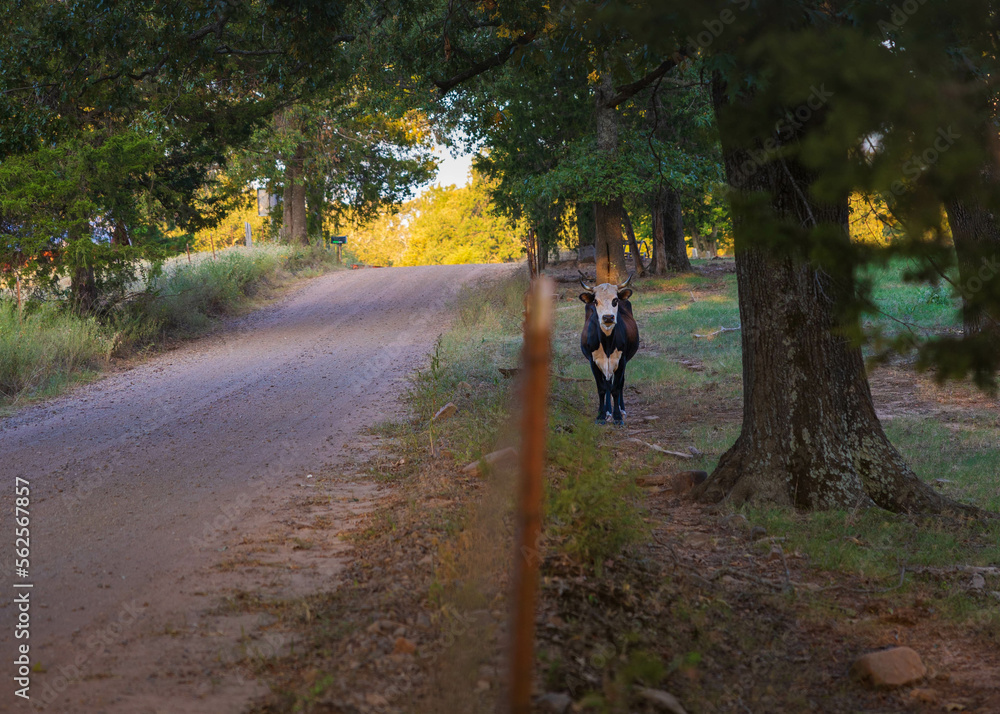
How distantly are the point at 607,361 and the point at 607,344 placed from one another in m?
0.22

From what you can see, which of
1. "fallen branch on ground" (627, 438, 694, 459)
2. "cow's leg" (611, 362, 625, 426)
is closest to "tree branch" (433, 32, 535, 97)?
"cow's leg" (611, 362, 625, 426)

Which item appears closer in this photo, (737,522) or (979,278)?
(979,278)

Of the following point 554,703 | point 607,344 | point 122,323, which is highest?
point 122,323

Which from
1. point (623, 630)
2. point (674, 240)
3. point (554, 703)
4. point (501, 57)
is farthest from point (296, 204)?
point (554, 703)

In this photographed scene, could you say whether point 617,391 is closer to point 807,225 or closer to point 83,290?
point 807,225

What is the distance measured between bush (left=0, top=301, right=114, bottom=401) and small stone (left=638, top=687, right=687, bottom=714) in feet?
38.1

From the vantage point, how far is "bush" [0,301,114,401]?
13.2m

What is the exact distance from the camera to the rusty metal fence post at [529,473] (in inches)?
87.4

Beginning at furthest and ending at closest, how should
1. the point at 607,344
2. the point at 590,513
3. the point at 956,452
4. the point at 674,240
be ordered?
the point at 674,240
the point at 607,344
the point at 956,452
the point at 590,513

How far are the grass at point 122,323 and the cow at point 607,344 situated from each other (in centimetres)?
832

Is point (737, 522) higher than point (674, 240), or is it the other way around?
point (674, 240)

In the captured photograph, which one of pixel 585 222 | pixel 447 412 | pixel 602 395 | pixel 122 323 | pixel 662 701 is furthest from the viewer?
pixel 585 222

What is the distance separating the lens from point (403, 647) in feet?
13.6

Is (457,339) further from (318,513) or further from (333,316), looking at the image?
(318,513)
